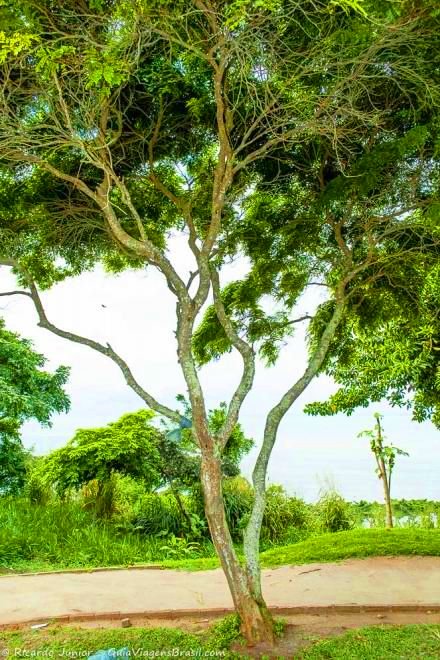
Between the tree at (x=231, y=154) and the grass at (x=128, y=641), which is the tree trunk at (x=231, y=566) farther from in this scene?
the grass at (x=128, y=641)

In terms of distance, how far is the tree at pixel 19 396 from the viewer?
27.5 feet

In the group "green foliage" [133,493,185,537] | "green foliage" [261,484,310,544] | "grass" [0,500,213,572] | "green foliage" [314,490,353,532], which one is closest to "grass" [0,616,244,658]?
"grass" [0,500,213,572]

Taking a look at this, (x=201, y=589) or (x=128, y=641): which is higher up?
(x=201, y=589)

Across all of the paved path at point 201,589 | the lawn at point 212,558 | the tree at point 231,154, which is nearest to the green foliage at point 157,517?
the lawn at point 212,558

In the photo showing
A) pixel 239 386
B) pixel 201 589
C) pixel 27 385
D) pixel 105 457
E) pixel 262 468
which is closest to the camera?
pixel 262 468

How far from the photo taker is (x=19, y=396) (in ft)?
26.8

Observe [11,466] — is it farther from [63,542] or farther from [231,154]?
[231,154]

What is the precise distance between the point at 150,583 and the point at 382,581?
260cm

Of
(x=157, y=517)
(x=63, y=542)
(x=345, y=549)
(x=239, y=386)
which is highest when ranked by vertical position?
(x=239, y=386)

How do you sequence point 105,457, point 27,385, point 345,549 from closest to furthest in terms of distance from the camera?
point 345,549 → point 27,385 → point 105,457

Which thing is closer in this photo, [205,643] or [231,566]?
[231,566]

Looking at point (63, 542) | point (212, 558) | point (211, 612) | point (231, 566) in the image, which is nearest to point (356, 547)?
point (212, 558)

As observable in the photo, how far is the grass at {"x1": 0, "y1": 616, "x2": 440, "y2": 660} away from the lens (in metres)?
4.00

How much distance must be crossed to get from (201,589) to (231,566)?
7.33ft
